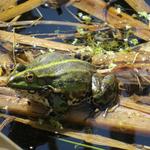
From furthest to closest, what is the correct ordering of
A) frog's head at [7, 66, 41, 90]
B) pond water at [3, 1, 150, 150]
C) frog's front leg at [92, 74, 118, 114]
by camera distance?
frog's front leg at [92, 74, 118, 114] < pond water at [3, 1, 150, 150] < frog's head at [7, 66, 41, 90]

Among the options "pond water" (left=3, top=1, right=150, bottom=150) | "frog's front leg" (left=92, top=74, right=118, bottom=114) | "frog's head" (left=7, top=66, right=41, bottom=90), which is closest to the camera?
"frog's head" (left=7, top=66, right=41, bottom=90)

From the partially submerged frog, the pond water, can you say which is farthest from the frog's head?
the pond water

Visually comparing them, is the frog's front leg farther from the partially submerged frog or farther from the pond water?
the pond water

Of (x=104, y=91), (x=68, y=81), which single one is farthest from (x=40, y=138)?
(x=104, y=91)

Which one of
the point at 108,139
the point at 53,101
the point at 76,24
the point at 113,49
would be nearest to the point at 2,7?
the point at 76,24

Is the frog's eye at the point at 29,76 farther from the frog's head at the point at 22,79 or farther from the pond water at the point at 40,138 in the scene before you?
the pond water at the point at 40,138

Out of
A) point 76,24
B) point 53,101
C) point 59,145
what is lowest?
point 59,145

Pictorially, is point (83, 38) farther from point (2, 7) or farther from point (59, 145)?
point (59, 145)
